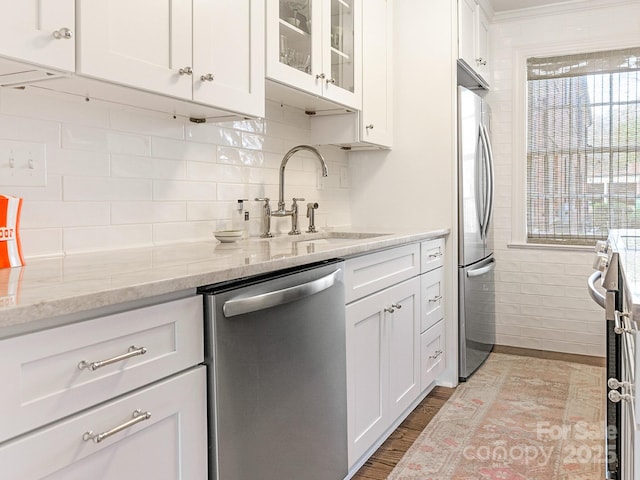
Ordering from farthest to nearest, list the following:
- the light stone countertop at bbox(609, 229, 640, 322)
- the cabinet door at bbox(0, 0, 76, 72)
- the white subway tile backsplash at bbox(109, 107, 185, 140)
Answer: the white subway tile backsplash at bbox(109, 107, 185, 140), the cabinet door at bbox(0, 0, 76, 72), the light stone countertop at bbox(609, 229, 640, 322)

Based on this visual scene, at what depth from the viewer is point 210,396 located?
1.27 metres

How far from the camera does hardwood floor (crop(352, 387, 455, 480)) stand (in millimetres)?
2166

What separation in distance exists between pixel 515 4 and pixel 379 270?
8.44 feet

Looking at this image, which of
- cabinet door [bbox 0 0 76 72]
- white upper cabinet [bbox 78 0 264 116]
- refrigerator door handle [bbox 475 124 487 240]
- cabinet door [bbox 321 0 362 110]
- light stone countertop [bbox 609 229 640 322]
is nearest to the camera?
light stone countertop [bbox 609 229 640 322]

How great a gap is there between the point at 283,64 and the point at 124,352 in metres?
1.45

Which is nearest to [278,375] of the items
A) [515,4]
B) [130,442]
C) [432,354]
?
[130,442]

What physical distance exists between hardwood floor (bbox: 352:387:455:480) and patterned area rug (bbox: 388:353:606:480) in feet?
0.12

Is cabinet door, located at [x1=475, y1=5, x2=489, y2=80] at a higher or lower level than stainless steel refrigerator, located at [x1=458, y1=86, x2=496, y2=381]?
higher

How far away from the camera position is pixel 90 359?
994 millimetres

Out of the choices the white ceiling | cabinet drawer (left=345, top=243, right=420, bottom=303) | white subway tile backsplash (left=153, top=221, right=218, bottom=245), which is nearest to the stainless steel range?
cabinet drawer (left=345, top=243, right=420, bottom=303)

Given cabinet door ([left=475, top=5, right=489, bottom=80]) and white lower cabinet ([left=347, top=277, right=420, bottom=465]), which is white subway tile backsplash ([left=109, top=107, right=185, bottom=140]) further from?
cabinet door ([left=475, top=5, right=489, bottom=80])

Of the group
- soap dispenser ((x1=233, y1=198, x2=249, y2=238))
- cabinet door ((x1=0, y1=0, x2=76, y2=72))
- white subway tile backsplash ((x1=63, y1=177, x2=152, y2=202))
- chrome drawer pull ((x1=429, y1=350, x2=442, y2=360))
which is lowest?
chrome drawer pull ((x1=429, y1=350, x2=442, y2=360))

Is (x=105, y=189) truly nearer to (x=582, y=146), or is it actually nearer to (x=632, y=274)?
(x=632, y=274)

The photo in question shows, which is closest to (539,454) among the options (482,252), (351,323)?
(351,323)
